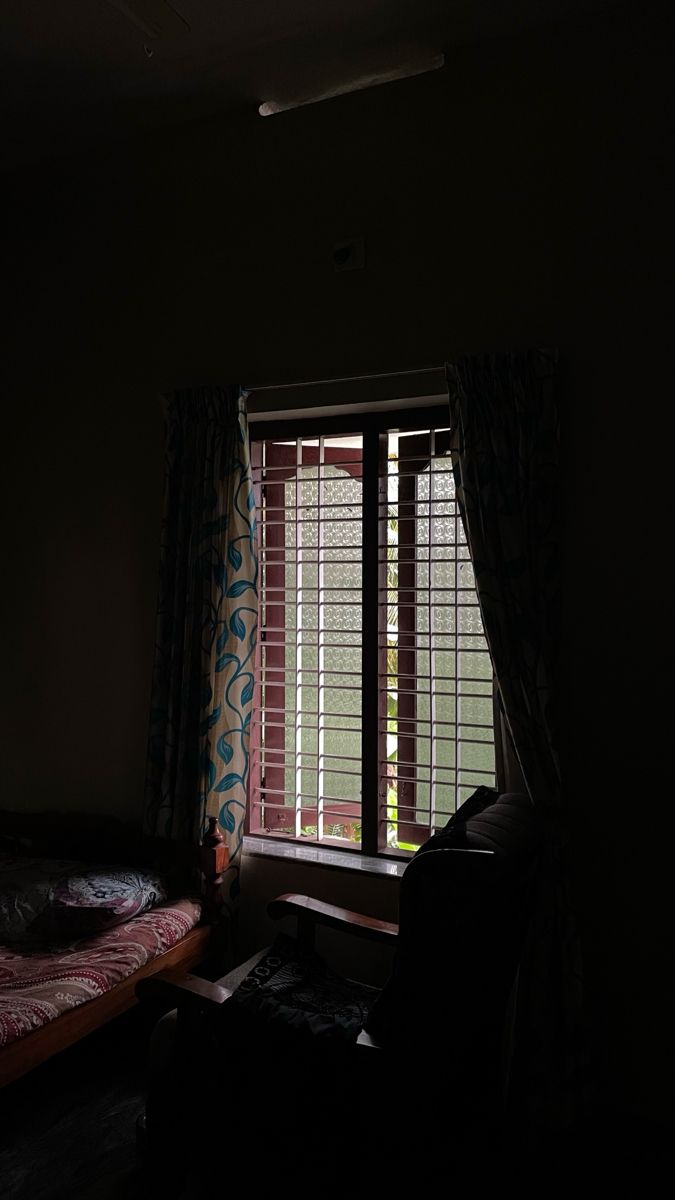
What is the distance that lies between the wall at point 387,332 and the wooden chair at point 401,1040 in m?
0.65

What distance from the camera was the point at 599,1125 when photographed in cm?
233

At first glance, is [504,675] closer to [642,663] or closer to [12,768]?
[642,663]

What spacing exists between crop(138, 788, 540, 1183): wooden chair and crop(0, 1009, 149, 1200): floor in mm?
270

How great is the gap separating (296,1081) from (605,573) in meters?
1.55

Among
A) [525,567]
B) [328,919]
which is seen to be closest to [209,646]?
[328,919]

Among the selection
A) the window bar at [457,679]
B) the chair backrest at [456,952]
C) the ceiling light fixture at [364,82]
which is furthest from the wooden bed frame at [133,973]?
the ceiling light fixture at [364,82]

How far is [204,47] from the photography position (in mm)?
2656

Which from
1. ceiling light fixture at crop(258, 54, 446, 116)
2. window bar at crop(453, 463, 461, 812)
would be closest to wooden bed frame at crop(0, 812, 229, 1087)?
window bar at crop(453, 463, 461, 812)

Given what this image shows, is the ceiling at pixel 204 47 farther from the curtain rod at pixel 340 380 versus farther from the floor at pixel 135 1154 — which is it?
the floor at pixel 135 1154

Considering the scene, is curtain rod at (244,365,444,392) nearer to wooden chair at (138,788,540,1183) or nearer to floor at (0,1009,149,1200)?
wooden chair at (138,788,540,1183)

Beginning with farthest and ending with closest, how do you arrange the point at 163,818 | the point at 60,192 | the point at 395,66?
the point at 60,192
the point at 163,818
the point at 395,66

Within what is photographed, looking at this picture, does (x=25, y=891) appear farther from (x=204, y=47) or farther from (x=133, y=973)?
(x=204, y=47)

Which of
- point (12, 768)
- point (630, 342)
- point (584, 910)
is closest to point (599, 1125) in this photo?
point (584, 910)

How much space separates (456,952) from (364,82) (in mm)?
2684
